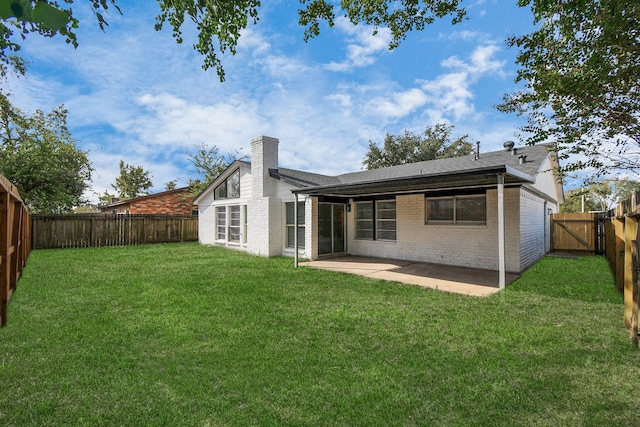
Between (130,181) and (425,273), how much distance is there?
37.8 metres

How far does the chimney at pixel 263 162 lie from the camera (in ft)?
39.2

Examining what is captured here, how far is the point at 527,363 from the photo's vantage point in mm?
3299

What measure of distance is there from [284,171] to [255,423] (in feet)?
36.1

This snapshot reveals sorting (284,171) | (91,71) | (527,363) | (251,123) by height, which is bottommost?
(527,363)

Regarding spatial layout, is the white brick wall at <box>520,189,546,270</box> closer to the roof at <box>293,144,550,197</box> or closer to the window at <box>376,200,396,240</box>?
the roof at <box>293,144,550,197</box>

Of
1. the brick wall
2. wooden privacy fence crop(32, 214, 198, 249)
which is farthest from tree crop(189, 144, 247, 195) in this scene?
wooden privacy fence crop(32, 214, 198, 249)

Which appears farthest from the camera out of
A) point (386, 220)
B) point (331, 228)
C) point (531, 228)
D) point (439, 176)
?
point (331, 228)

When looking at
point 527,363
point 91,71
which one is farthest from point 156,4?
point 527,363

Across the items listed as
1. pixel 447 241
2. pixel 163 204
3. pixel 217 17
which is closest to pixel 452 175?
pixel 447 241

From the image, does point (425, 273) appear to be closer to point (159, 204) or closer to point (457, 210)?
point (457, 210)

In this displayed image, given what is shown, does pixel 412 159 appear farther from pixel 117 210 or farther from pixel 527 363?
pixel 527 363

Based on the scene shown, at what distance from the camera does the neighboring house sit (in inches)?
886

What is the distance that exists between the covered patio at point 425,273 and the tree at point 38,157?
1404 centimetres

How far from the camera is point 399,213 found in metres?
10.7
